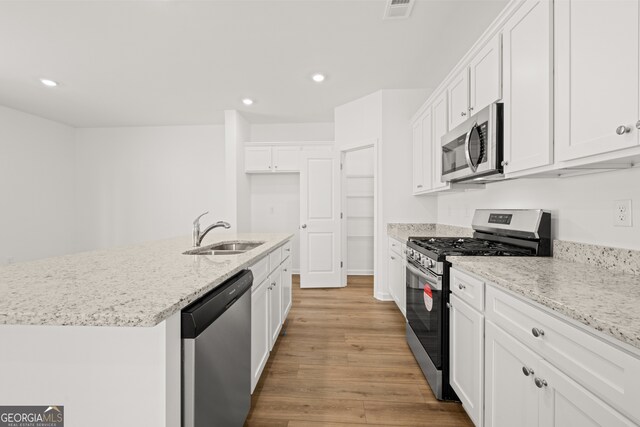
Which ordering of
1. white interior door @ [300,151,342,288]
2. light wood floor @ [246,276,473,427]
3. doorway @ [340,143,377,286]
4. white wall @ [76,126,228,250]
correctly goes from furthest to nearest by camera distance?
1. white wall @ [76,126,228,250]
2. doorway @ [340,143,377,286]
3. white interior door @ [300,151,342,288]
4. light wood floor @ [246,276,473,427]

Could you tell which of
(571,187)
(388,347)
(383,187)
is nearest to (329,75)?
(383,187)

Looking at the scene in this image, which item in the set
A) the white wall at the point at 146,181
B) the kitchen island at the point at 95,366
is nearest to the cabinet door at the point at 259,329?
the kitchen island at the point at 95,366

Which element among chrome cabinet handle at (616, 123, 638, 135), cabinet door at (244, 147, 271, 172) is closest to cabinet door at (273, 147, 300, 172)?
cabinet door at (244, 147, 271, 172)

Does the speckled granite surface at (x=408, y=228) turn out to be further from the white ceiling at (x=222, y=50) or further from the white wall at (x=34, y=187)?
the white wall at (x=34, y=187)

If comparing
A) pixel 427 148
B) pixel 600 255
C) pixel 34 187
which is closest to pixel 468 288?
pixel 600 255

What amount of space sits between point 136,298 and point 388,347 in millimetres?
2167

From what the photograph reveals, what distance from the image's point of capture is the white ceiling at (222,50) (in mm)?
2273

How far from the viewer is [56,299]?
2.64 ft

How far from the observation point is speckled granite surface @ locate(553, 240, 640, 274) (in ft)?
4.01

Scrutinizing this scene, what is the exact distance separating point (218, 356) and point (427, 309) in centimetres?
141

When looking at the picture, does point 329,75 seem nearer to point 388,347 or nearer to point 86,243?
point 388,347

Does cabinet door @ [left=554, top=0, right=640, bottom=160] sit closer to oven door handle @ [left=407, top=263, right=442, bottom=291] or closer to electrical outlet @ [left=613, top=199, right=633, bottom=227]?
electrical outlet @ [left=613, top=199, right=633, bottom=227]

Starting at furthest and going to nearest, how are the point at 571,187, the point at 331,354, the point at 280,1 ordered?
the point at 331,354 → the point at 280,1 → the point at 571,187

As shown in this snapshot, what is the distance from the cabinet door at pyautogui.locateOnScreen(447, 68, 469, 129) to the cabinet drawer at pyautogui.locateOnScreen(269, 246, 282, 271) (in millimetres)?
1807
